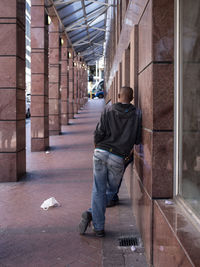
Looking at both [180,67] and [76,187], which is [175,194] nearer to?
[180,67]

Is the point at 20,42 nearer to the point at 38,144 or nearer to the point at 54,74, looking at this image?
the point at 38,144

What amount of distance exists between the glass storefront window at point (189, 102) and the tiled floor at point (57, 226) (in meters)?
1.18

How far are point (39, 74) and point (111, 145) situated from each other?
804cm

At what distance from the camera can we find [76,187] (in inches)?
274

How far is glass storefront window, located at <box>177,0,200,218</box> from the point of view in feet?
9.05

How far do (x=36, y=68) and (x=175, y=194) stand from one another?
30.1ft

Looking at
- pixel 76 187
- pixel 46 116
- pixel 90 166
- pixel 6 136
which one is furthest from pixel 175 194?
pixel 46 116

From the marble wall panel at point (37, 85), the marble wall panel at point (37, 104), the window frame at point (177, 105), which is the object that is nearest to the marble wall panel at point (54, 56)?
the marble wall panel at point (37, 85)

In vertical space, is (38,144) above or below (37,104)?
below

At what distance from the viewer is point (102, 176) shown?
4.31m

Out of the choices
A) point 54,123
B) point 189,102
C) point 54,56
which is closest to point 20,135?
point 189,102

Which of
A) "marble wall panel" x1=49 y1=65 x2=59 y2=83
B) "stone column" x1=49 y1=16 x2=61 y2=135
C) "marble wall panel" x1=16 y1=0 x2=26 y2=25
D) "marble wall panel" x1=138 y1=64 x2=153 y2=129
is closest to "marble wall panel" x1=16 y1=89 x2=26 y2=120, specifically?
"marble wall panel" x1=16 y1=0 x2=26 y2=25

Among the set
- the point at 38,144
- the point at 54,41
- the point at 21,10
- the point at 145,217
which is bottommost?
the point at 145,217

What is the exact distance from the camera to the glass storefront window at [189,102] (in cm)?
276
